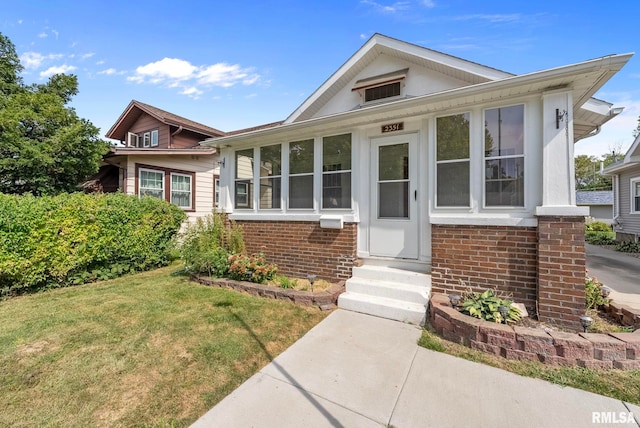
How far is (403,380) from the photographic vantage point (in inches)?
102

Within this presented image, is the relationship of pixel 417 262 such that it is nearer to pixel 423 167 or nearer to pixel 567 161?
pixel 423 167

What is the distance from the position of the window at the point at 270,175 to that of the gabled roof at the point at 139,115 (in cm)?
742

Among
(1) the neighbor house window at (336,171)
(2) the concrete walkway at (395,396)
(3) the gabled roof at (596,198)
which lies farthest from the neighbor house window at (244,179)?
(3) the gabled roof at (596,198)

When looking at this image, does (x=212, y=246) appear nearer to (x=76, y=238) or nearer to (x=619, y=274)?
(x=76, y=238)

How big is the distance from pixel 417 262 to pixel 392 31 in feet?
17.5

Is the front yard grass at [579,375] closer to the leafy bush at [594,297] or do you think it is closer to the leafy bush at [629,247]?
the leafy bush at [594,297]

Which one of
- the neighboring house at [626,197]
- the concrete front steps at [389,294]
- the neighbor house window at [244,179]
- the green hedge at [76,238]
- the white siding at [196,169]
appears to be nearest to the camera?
the concrete front steps at [389,294]

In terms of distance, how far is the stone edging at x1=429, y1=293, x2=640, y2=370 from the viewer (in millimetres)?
2688

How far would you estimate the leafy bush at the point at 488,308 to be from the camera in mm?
3240

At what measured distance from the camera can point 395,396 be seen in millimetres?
2361

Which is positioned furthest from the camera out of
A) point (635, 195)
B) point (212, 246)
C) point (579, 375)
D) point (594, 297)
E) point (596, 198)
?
point (596, 198)

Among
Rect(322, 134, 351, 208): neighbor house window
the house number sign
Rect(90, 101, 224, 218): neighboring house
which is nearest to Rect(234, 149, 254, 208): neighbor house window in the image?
Rect(322, 134, 351, 208): neighbor house window

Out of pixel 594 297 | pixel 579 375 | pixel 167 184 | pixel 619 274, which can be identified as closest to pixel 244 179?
pixel 167 184

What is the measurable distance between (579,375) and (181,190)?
1099cm
